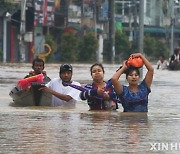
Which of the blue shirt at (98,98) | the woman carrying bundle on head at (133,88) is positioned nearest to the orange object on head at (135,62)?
the woman carrying bundle on head at (133,88)

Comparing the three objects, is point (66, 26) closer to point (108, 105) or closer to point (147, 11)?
point (147, 11)

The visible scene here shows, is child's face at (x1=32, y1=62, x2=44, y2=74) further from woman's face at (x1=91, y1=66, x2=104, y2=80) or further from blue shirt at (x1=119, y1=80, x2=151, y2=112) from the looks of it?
blue shirt at (x1=119, y1=80, x2=151, y2=112)

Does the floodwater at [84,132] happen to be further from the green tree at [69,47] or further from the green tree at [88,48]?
the green tree at [88,48]

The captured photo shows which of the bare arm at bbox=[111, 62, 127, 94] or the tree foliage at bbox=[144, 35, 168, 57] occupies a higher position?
the bare arm at bbox=[111, 62, 127, 94]

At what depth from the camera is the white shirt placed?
13.1 meters

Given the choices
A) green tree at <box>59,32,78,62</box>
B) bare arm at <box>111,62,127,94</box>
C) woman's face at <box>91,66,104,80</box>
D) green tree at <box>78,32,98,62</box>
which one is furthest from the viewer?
green tree at <box>78,32,98,62</box>

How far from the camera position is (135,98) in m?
11.6

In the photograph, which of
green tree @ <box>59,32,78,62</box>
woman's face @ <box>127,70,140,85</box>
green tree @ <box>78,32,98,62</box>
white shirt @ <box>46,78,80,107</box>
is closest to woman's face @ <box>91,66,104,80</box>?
woman's face @ <box>127,70,140,85</box>

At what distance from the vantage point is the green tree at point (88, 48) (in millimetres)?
60312

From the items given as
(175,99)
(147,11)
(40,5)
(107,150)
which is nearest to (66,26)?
(40,5)
